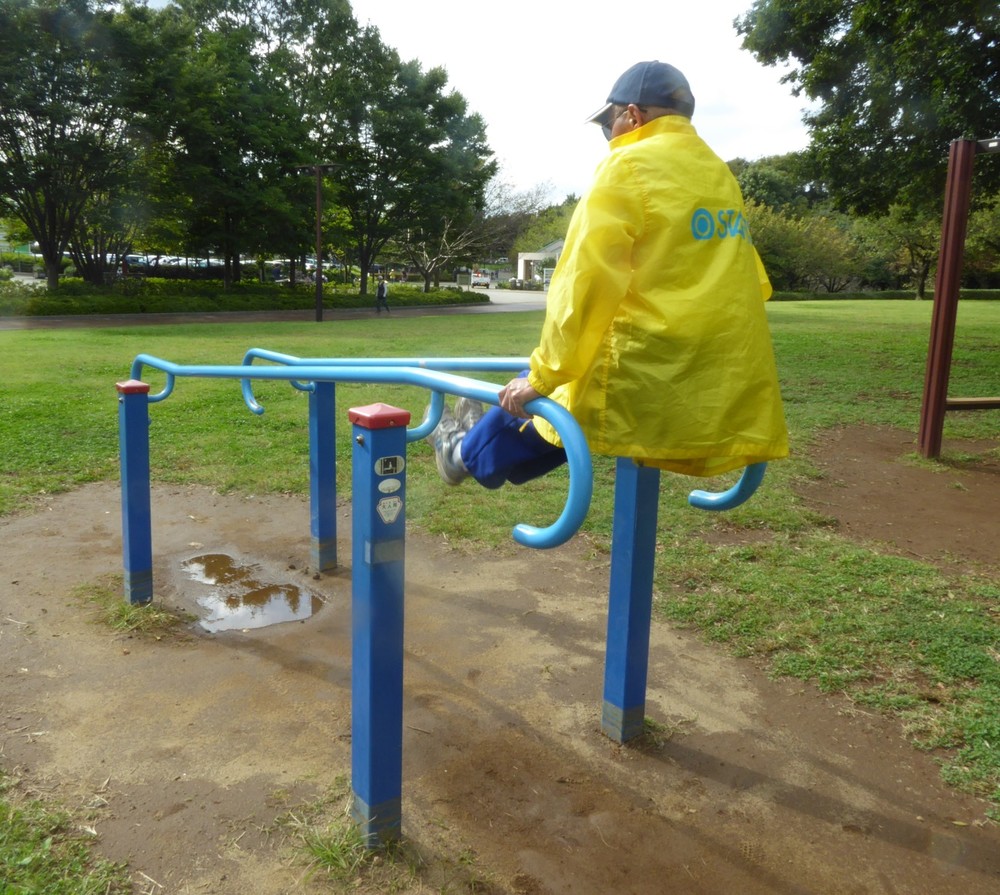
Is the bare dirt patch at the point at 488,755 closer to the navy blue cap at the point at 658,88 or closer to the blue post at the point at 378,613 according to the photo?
the blue post at the point at 378,613

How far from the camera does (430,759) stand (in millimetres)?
2363

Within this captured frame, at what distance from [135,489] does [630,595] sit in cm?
202

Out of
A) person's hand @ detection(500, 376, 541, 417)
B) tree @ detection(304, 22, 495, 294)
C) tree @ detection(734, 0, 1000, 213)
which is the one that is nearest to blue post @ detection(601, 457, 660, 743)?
person's hand @ detection(500, 376, 541, 417)

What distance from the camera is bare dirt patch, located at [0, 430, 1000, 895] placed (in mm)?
1955

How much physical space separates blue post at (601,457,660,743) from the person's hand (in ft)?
1.36

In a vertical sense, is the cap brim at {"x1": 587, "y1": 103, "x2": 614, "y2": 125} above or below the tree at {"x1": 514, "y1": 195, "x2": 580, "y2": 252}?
below

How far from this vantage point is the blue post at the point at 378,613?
187 cm

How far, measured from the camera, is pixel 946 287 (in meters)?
5.86

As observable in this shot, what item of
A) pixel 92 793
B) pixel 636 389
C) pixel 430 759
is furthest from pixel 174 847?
pixel 636 389

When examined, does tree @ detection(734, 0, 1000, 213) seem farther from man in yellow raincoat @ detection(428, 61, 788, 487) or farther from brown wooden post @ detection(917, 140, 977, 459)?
man in yellow raincoat @ detection(428, 61, 788, 487)

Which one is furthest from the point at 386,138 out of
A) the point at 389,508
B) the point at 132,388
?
the point at 389,508

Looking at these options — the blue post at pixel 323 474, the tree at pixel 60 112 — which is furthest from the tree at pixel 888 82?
the tree at pixel 60 112

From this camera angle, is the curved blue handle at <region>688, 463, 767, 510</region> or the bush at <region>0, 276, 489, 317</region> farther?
the bush at <region>0, 276, 489, 317</region>

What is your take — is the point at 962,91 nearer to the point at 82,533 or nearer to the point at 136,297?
the point at 82,533
